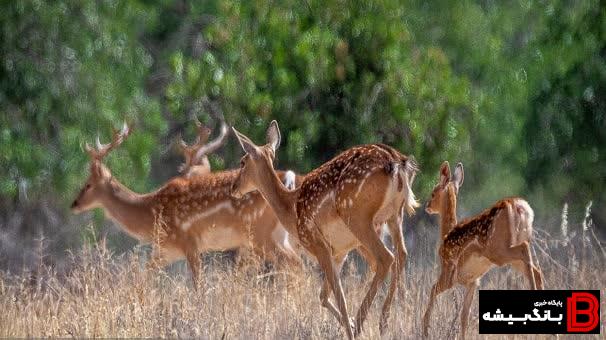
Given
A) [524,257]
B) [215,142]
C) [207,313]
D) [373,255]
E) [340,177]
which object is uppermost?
[215,142]

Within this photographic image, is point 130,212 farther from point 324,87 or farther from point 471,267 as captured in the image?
point 471,267

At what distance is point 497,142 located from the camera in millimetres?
16719

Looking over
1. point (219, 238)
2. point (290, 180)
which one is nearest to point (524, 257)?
point (290, 180)

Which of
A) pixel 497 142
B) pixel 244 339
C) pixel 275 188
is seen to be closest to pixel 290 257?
pixel 275 188

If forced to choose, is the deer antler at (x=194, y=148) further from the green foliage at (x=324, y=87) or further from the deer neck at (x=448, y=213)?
the deer neck at (x=448, y=213)

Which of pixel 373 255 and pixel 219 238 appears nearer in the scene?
pixel 373 255

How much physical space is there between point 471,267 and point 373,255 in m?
0.57

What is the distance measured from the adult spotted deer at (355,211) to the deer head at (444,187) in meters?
0.43

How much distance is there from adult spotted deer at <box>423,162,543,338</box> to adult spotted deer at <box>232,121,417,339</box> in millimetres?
328

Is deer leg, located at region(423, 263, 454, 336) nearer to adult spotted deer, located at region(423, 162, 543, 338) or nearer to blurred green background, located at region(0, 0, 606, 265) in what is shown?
adult spotted deer, located at region(423, 162, 543, 338)

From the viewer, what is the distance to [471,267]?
9.40 metres

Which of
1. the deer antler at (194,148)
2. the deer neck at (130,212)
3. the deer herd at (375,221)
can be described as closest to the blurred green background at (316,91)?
the deer antler at (194,148)

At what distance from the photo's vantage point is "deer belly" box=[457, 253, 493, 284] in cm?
935

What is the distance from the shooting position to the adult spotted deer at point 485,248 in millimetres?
9117
